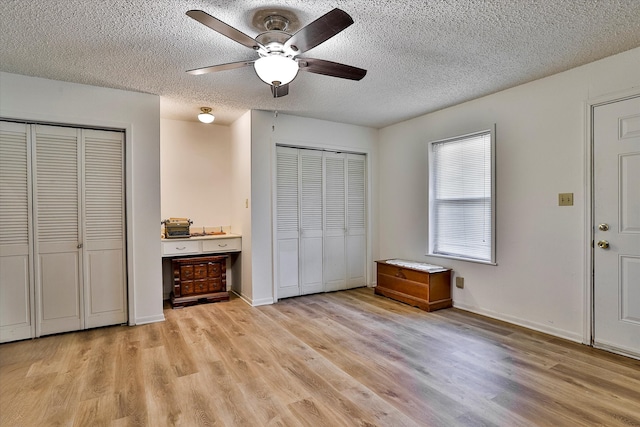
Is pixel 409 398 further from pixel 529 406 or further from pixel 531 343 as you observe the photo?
pixel 531 343

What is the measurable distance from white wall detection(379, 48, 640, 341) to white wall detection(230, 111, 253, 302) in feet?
8.03

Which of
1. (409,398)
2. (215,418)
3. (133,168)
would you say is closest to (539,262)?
(409,398)

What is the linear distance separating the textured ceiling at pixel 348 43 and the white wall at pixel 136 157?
14cm

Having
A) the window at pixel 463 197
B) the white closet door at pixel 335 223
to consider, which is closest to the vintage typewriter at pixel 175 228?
the white closet door at pixel 335 223

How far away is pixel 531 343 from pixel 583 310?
1.72ft

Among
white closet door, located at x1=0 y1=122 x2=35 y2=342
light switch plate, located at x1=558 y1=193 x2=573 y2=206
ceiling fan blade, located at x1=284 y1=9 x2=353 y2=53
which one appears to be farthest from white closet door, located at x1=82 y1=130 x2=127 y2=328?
light switch plate, located at x1=558 y1=193 x2=573 y2=206

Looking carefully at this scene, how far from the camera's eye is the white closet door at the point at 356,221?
502 cm

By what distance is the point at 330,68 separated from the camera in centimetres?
234

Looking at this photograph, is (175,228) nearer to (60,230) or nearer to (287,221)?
(60,230)

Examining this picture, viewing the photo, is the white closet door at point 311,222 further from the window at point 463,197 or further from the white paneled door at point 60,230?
the white paneled door at point 60,230

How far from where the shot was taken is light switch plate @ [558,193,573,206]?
2998 mm

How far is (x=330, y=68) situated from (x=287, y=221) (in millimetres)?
2490

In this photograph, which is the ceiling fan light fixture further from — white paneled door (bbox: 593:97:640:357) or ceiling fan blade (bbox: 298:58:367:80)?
white paneled door (bbox: 593:97:640:357)

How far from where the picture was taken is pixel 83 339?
313 centimetres
